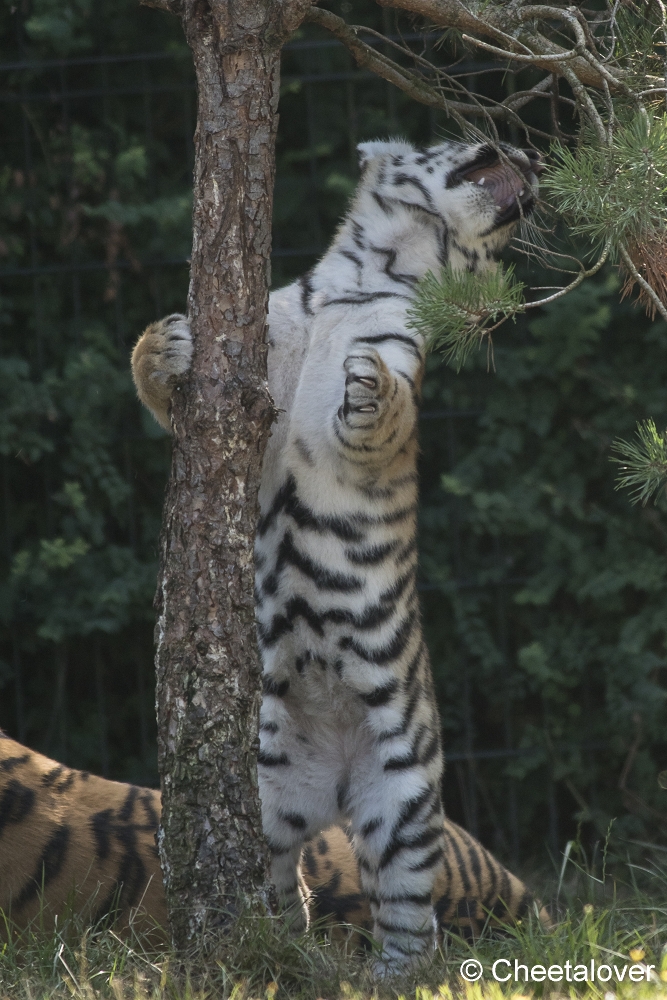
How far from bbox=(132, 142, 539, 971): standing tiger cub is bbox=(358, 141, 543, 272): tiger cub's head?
386 millimetres

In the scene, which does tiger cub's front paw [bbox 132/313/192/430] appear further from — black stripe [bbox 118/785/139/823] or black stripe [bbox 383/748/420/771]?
black stripe [bbox 118/785/139/823]

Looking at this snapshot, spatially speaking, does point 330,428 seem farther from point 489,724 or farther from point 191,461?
point 489,724

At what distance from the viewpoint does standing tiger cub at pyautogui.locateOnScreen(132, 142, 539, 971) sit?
2.89 m

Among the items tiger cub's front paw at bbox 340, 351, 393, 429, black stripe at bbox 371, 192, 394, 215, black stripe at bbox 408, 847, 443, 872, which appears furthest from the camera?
black stripe at bbox 371, 192, 394, 215

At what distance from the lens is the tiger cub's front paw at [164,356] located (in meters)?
2.58

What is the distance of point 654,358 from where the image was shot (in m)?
4.76

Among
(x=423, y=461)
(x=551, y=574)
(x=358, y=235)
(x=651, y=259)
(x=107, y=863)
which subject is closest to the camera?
(x=651, y=259)

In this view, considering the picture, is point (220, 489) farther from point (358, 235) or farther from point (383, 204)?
point (383, 204)

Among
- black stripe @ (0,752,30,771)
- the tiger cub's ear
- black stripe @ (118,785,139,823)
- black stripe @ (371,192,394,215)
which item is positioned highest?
the tiger cub's ear

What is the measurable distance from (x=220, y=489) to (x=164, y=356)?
32 centimetres

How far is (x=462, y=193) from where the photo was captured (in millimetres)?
3412

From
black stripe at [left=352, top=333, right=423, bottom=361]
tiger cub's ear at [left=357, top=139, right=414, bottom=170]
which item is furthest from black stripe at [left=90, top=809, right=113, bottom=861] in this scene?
tiger cub's ear at [left=357, top=139, right=414, bottom=170]

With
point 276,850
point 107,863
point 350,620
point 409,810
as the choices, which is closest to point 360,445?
point 350,620

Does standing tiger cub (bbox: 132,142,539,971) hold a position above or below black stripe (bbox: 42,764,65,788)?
above
